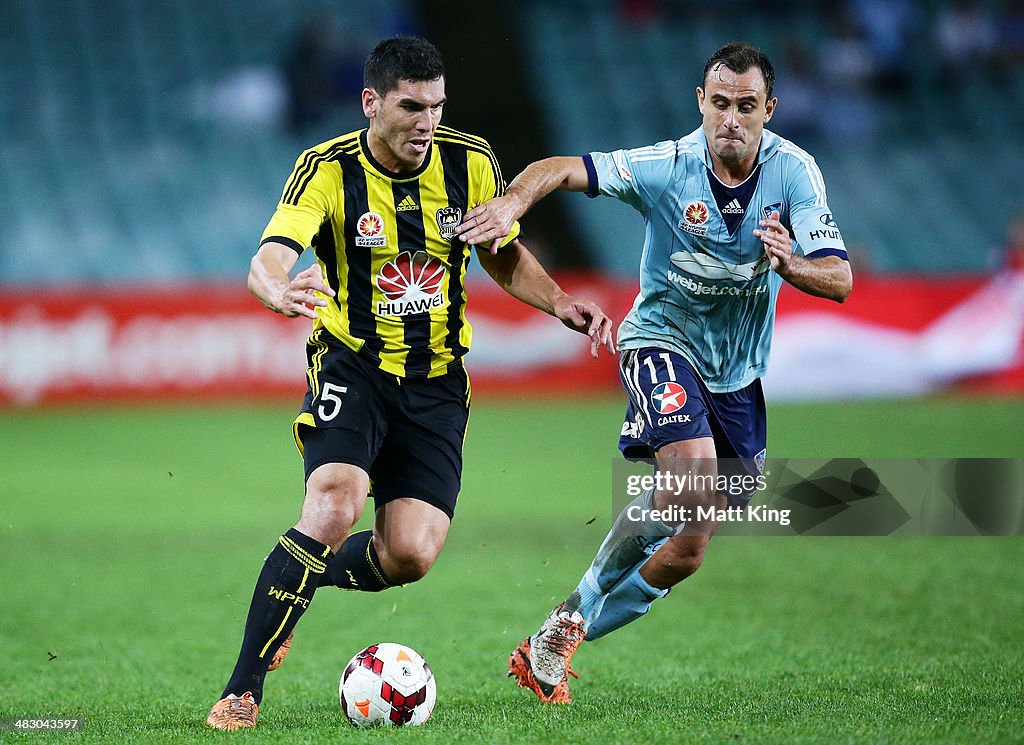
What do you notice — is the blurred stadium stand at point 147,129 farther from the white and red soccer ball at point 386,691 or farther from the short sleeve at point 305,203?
the white and red soccer ball at point 386,691

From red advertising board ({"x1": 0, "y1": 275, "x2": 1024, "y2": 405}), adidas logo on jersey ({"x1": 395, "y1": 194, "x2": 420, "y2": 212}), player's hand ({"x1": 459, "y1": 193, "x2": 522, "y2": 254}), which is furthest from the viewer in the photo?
red advertising board ({"x1": 0, "y1": 275, "x2": 1024, "y2": 405})

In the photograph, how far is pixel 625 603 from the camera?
5.91m

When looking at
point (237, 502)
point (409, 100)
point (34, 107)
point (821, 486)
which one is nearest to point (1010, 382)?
point (821, 486)

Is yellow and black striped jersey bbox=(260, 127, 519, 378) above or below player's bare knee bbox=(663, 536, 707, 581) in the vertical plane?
above

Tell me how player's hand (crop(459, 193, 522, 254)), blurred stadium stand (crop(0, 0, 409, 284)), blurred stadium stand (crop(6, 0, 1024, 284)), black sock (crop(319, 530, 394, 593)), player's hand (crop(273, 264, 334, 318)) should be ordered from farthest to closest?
1. blurred stadium stand (crop(6, 0, 1024, 284))
2. blurred stadium stand (crop(0, 0, 409, 284))
3. black sock (crop(319, 530, 394, 593))
4. player's hand (crop(459, 193, 522, 254))
5. player's hand (crop(273, 264, 334, 318))

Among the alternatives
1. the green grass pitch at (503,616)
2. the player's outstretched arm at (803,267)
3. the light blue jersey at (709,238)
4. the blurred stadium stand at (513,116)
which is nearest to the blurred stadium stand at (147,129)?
the blurred stadium stand at (513,116)

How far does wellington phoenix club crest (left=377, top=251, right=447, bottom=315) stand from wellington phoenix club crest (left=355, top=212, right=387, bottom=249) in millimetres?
97

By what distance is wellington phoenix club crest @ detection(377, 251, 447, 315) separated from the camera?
5504 mm

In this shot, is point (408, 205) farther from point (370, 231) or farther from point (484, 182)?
point (484, 182)

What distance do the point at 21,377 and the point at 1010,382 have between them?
12.2 metres

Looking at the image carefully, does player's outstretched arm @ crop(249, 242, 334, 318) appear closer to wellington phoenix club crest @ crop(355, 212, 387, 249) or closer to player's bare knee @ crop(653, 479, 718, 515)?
wellington phoenix club crest @ crop(355, 212, 387, 249)

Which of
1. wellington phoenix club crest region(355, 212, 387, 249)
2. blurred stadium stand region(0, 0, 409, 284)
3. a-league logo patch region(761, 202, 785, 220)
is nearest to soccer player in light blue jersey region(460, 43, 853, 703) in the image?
a-league logo patch region(761, 202, 785, 220)

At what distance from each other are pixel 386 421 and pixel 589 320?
92 cm

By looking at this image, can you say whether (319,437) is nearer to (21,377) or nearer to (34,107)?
(21,377)
